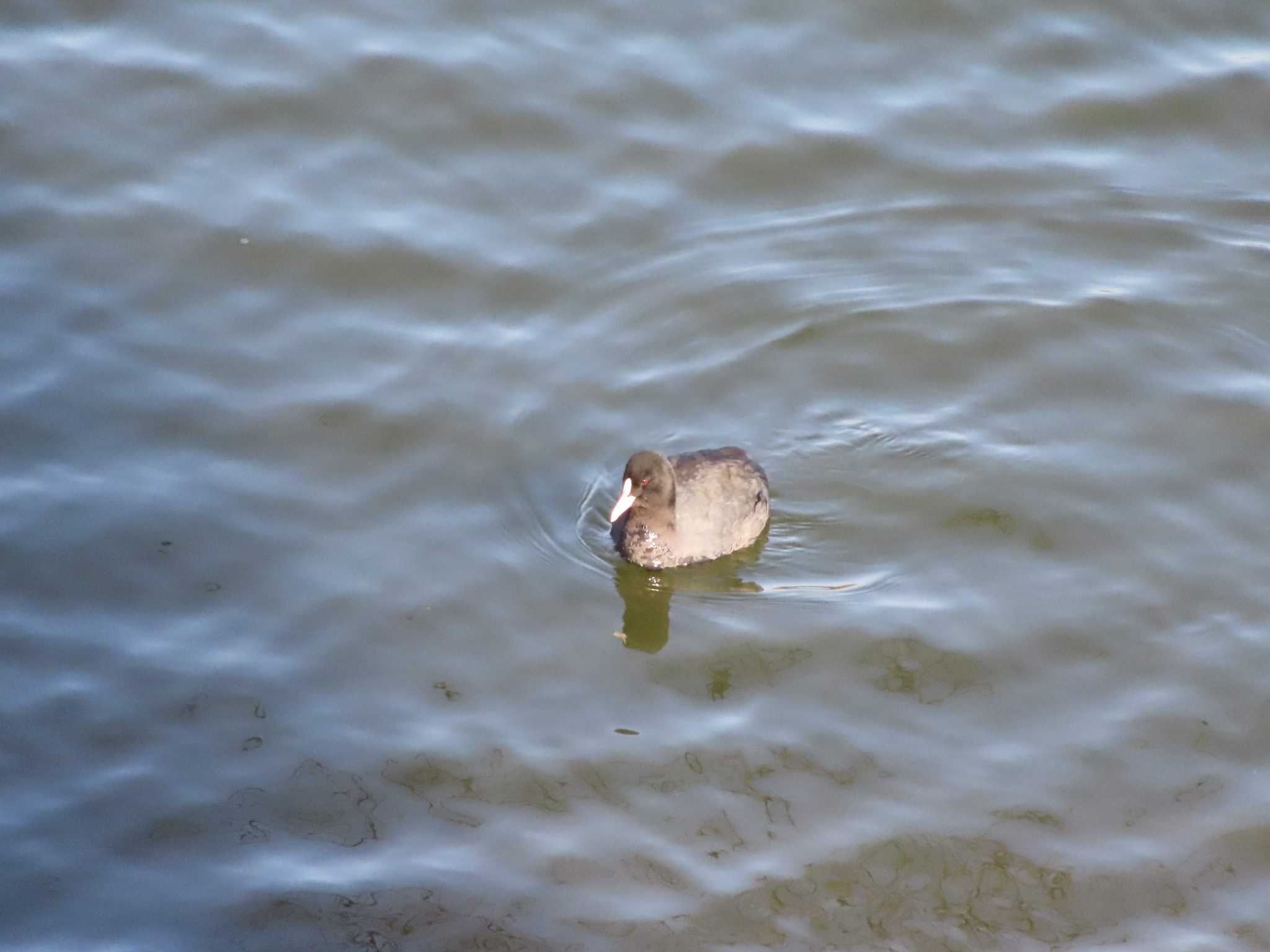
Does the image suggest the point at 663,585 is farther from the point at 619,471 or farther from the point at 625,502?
the point at 619,471

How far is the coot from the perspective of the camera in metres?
8.60

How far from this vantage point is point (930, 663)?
799 centimetres

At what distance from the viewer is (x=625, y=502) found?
8547 millimetres

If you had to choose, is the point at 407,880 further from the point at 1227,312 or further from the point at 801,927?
the point at 1227,312

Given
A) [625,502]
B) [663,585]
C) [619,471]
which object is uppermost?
[625,502]

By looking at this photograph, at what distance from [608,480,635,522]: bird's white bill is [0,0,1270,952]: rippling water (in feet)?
1.15

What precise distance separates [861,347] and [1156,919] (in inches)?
161

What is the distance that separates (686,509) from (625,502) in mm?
337

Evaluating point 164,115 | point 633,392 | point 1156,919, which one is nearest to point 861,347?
point 633,392

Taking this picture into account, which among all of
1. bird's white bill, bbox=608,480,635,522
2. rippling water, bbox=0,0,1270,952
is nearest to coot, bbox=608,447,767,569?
bird's white bill, bbox=608,480,635,522

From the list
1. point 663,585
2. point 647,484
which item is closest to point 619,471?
point 647,484

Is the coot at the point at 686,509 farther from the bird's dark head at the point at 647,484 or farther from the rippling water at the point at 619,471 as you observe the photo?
the rippling water at the point at 619,471

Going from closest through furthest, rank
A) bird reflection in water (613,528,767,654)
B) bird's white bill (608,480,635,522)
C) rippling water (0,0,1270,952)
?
1. rippling water (0,0,1270,952)
2. bird reflection in water (613,528,767,654)
3. bird's white bill (608,480,635,522)

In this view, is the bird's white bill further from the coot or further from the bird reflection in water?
the bird reflection in water
